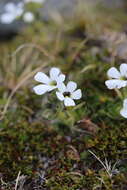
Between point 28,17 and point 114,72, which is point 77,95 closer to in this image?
point 114,72

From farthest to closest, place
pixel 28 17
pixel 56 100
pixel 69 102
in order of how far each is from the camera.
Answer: pixel 28 17 < pixel 56 100 < pixel 69 102

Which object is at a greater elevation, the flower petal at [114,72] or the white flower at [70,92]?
the flower petal at [114,72]

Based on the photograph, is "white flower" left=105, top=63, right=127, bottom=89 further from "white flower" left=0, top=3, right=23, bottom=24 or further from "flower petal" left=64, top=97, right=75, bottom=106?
"white flower" left=0, top=3, right=23, bottom=24

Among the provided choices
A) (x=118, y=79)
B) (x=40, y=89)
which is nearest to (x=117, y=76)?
(x=118, y=79)

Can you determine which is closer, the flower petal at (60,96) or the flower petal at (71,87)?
the flower petal at (60,96)

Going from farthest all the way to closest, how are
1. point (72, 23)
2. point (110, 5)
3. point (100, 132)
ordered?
1. point (110, 5)
2. point (72, 23)
3. point (100, 132)

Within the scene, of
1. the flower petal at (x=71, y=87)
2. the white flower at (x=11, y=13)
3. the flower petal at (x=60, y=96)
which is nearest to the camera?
the flower petal at (x=60, y=96)

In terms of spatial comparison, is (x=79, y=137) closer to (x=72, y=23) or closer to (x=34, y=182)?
(x=34, y=182)

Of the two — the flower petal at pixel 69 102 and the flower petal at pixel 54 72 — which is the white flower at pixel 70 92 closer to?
the flower petal at pixel 69 102

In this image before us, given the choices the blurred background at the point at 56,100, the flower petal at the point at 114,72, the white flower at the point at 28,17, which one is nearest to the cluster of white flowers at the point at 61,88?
the blurred background at the point at 56,100

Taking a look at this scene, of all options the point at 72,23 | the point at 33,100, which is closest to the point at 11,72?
the point at 33,100

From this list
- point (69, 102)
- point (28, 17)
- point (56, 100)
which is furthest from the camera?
point (28, 17)
